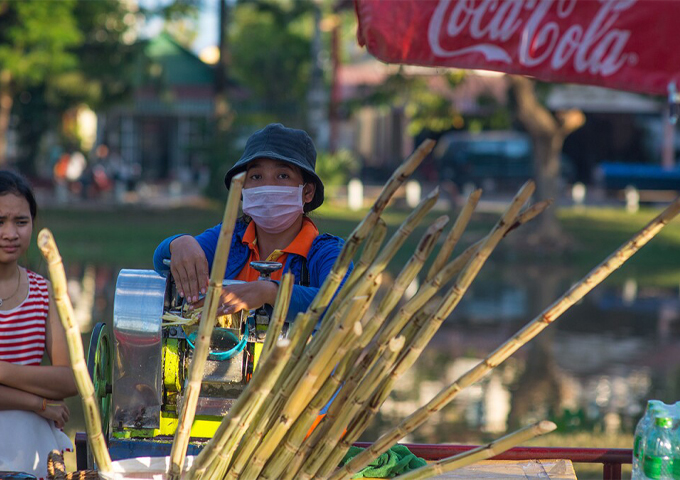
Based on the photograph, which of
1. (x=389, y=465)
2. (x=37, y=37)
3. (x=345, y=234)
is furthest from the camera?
(x=37, y=37)

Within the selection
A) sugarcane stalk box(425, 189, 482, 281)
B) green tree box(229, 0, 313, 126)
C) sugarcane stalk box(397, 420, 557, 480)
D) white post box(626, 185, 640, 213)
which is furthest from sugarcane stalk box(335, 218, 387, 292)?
green tree box(229, 0, 313, 126)

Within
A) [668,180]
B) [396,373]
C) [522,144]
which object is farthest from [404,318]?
[522,144]

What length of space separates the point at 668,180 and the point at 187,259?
75.2 ft

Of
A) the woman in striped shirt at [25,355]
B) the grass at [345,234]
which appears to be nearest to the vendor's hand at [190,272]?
the woman in striped shirt at [25,355]

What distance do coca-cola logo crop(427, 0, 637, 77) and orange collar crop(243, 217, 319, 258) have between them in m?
0.62

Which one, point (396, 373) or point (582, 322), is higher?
point (396, 373)

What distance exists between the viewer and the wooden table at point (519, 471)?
2473mm

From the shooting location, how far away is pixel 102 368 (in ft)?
8.71

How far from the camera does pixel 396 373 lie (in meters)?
1.96

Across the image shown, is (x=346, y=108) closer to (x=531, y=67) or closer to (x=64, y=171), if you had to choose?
(x=64, y=171)

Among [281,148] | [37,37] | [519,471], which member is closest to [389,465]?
[519,471]

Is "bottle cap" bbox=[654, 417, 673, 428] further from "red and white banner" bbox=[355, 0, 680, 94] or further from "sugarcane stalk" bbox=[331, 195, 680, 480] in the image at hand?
"red and white banner" bbox=[355, 0, 680, 94]

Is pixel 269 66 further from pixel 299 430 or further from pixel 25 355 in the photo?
pixel 299 430

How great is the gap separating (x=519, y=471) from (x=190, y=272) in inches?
39.1
